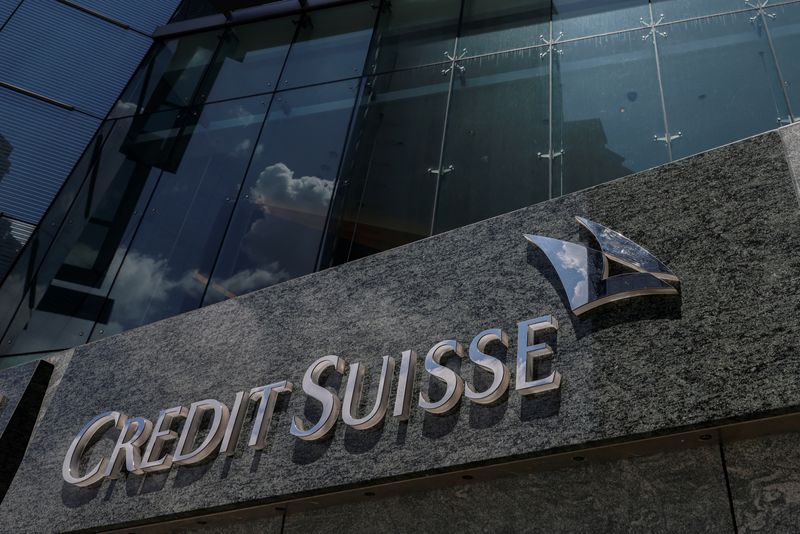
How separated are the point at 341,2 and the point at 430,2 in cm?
178

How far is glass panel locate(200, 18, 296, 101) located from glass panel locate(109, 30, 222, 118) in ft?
0.93

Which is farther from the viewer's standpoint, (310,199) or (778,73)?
(310,199)

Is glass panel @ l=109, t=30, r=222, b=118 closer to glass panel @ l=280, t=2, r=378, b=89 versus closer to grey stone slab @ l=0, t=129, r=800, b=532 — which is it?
glass panel @ l=280, t=2, r=378, b=89

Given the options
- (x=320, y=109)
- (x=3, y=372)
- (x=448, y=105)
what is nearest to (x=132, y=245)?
(x=3, y=372)

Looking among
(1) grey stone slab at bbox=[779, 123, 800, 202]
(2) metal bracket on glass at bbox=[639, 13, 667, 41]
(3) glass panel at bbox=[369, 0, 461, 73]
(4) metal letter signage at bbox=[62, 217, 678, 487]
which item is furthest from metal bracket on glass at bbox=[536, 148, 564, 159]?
(1) grey stone slab at bbox=[779, 123, 800, 202]

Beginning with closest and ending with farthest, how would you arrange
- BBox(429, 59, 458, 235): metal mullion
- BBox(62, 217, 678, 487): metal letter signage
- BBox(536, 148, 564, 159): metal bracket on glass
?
BBox(62, 217, 678, 487): metal letter signage → BBox(536, 148, 564, 159): metal bracket on glass → BBox(429, 59, 458, 235): metal mullion

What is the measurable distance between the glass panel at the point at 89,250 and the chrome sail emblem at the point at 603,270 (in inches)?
295

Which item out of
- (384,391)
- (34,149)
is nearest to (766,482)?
(384,391)

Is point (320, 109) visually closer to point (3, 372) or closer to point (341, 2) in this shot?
point (341, 2)

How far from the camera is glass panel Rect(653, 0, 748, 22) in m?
10.6

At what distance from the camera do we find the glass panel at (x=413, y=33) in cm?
1243

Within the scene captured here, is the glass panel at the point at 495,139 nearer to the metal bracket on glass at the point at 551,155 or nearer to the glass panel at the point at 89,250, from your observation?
the metal bracket on glass at the point at 551,155

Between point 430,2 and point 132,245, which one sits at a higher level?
point 430,2

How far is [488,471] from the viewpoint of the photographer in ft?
20.7
